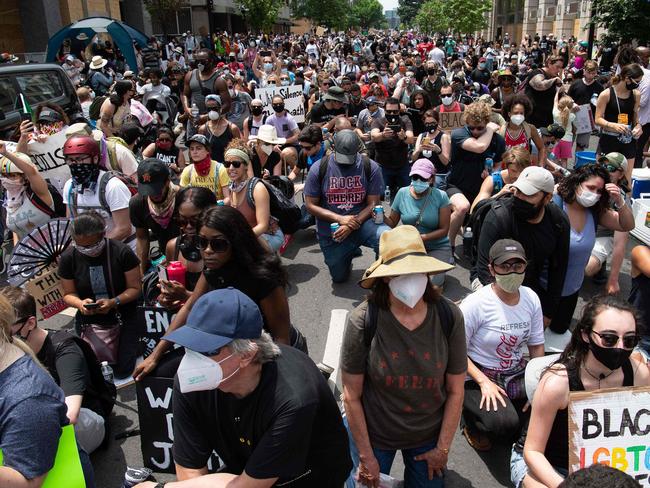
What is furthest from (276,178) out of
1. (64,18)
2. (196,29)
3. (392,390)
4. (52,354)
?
(196,29)

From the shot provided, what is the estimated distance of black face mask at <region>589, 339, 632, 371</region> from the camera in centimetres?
288

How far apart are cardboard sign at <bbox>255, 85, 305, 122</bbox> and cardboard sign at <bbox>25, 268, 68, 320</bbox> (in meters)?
7.09

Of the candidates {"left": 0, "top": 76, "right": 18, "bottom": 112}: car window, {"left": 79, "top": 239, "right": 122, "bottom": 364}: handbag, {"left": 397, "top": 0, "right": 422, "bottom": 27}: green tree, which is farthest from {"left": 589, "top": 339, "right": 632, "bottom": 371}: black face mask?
{"left": 397, "top": 0, "right": 422, "bottom": 27}: green tree

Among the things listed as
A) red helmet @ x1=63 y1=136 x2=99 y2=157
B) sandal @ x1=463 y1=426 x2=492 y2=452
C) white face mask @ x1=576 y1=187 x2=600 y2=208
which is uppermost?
red helmet @ x1=63 y1=136 x2=99 y2=157

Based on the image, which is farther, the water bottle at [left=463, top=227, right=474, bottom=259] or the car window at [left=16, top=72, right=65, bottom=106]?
the car window at [left=16, top=72, right=65, bottom=106]

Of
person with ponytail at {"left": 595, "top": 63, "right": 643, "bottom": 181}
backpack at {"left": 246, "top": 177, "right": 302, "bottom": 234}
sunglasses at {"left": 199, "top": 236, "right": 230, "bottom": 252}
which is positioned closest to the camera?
sunglasses at {"left": 199, "top": 236, "right": 230, "bottom": 252}

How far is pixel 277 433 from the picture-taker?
7.36 ft

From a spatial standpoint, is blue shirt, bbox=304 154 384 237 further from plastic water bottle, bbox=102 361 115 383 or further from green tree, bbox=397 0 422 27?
green tree, bbox=397 0 422 27

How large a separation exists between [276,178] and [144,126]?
3980mm

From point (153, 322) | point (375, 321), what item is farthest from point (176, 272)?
point (375, 321)

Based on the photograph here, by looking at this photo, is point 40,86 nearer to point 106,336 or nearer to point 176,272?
point 106,336

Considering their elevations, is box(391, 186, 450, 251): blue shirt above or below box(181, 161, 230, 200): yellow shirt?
below

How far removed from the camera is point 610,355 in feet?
9.48

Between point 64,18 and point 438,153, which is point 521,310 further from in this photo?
point 64,18
